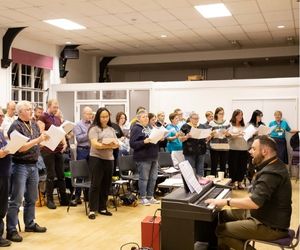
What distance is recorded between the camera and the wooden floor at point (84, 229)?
4.17 metres

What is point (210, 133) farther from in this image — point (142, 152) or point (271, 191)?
→ point (271, 191)

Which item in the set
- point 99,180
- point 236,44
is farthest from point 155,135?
point 236,44

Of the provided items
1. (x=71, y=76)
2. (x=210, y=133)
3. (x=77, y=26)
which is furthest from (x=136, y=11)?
(x=71, y=76)

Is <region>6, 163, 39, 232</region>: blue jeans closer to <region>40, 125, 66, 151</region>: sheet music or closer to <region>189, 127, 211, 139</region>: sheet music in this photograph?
<region>40, 125, 66, 151</region>: sheet music

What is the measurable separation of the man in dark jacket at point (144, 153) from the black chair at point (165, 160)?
0.85 m

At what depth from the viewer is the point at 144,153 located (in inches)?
228

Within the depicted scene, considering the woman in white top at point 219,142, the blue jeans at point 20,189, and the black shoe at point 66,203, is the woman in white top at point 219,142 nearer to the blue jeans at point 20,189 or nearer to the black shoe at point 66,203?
the black shoe at point 66,203

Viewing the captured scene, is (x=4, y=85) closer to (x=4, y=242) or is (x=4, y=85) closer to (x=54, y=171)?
(x=54, y=171)

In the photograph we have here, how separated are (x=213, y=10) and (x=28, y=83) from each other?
16.8 feet

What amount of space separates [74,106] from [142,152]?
18.4 feet

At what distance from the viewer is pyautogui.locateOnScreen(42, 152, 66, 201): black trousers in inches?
218

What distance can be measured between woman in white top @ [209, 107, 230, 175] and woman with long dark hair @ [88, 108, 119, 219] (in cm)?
233

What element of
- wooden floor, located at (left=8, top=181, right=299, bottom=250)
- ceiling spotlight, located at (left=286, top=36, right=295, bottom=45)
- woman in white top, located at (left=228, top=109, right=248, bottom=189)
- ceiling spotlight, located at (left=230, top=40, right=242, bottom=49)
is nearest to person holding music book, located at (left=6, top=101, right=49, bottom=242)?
wooden floor, located at (left=8, top=181, right=299, bottom=250)

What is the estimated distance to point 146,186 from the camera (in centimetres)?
600
